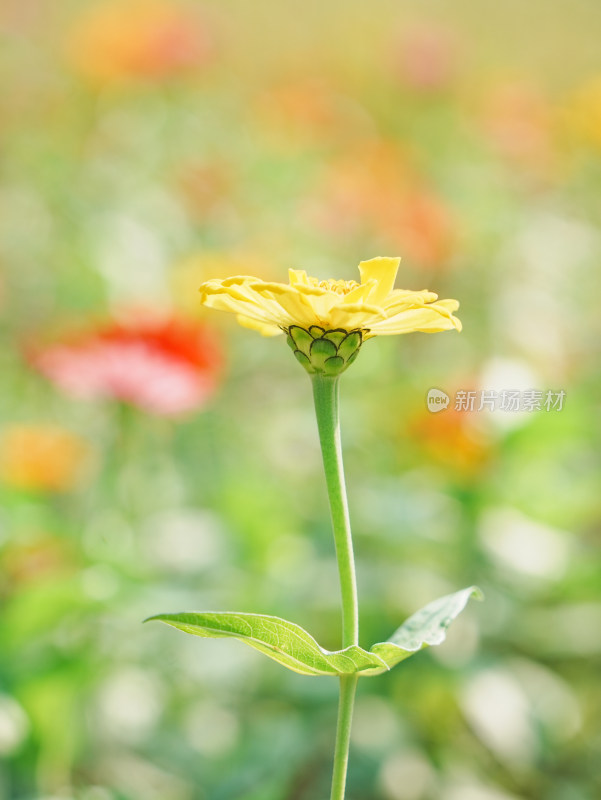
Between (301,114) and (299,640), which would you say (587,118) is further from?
(299,640)

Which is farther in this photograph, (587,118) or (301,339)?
(587,118)

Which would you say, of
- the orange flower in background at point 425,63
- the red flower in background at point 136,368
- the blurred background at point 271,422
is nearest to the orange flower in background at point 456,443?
the blurred background at point 271,422

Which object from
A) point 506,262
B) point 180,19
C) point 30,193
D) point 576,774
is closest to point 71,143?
point 30,193

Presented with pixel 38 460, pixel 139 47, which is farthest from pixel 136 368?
pixel 139 47

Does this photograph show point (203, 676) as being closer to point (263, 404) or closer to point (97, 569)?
point (97, 569)

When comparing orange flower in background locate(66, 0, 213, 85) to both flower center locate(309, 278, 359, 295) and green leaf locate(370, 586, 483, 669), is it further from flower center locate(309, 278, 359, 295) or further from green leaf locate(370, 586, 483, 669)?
green leaf locate(370, 586, 483, 669)
